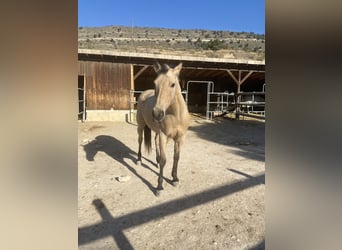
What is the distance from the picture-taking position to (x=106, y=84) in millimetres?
11992

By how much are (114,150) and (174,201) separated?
10.9 ft

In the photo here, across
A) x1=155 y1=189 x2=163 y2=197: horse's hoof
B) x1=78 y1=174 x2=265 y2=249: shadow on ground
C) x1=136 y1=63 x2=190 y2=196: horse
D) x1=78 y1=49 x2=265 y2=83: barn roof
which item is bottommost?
x1=78 y1=174 x2=265 y2=249: shadow on ground

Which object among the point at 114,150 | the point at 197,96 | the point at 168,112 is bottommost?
the point at 114,150

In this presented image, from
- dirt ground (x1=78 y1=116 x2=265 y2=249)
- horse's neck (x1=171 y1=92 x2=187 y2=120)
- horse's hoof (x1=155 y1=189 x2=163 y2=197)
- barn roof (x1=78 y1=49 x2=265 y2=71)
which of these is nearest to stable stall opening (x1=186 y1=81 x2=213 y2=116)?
barn roof (x1=78 y1=49 x2=265 y2=71)

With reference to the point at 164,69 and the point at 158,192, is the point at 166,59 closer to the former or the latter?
the point at 164,69

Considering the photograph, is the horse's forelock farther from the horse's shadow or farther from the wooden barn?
the wooden barn

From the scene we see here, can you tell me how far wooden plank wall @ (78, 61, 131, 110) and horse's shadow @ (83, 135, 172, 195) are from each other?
382 centimetres

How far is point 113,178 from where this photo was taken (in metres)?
4.61

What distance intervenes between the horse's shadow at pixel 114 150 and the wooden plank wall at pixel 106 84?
151 inches

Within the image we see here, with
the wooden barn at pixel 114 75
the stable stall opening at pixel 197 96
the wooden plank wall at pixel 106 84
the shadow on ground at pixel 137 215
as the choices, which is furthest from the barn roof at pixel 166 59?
the shadow on ground at pixel 137 215

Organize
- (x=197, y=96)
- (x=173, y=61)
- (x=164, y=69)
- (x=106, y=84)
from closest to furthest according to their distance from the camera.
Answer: (x=164, y=69) → (x=106, y=84) → (x=173, y=61) → (x=197, y=96)

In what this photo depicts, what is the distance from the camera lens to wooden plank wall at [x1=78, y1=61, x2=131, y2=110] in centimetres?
1174

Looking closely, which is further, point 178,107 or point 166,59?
point 166,59

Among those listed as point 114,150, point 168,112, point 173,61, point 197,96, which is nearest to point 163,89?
point 168,112
